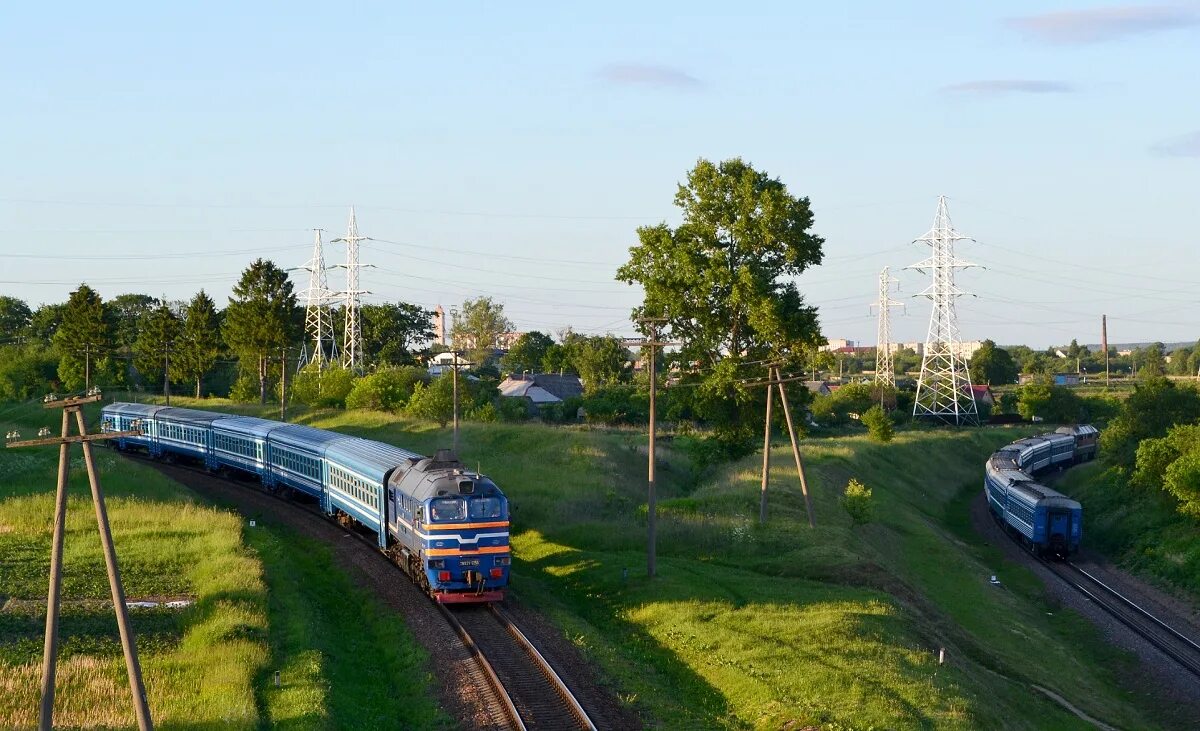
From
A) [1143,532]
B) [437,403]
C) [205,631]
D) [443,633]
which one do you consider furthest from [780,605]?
[437,403]

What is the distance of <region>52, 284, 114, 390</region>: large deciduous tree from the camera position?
107 meters

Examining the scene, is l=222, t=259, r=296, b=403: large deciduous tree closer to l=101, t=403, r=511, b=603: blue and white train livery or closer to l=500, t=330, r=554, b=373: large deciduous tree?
l=101, t=403, r=511, b=603: blue and white train livery

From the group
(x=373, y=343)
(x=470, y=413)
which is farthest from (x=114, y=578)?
(x=373, y=343)

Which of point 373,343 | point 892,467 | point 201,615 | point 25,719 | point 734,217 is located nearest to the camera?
point 25,719

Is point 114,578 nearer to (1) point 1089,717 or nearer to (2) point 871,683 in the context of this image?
(2) point 871,683

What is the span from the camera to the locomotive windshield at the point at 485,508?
30016 mm

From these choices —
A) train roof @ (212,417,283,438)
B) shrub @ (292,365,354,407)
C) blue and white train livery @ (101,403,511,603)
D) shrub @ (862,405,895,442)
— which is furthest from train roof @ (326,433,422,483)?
shrub @ (862,405,895,442)

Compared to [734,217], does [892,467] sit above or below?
below

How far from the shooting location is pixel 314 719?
20.4 metres

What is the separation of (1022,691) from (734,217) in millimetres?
25922

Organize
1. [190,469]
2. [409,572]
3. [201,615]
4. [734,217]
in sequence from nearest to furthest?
[201,615] → [409,572] → [734,217] → [190,469]

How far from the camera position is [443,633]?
27844mm

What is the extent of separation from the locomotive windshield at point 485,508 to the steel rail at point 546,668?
106 inches

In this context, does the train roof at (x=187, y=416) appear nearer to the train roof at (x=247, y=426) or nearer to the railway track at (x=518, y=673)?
the train roof at (x=247, y=426)
